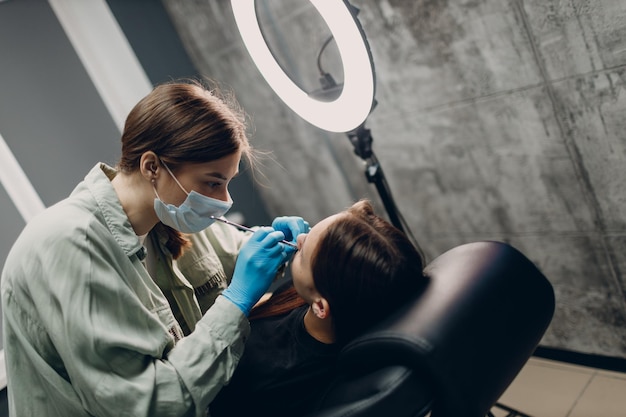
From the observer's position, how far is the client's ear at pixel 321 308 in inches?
52.4

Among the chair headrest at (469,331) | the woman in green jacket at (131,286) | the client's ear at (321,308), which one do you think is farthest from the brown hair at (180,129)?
the chair headrest at (469,331)

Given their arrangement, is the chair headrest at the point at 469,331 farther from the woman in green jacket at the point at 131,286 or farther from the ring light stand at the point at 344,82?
the ring light stand at the point at 344,82

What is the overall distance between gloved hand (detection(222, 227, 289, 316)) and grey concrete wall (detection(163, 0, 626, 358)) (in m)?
0.99

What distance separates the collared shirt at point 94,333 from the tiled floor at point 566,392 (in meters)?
1.26

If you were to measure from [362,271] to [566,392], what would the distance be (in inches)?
51.3

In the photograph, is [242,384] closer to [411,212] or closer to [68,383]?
[68,383]

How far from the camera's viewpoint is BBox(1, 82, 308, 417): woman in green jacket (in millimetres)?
1257

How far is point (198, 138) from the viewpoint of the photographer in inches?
54.9

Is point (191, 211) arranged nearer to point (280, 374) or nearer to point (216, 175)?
point (216, 175)

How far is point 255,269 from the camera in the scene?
1.44 m

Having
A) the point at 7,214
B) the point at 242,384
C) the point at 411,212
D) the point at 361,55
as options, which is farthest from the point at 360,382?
the point at 7,214

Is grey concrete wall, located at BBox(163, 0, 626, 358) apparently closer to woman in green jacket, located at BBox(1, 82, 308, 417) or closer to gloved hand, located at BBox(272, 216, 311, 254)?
gloved hand, located at BBox(272, 216, 311, 254)

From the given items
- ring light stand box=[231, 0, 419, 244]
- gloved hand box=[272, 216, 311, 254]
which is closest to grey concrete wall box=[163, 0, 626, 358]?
ring light stand box=[231, 0, 419, 244]

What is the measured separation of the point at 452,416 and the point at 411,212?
1.56 m
